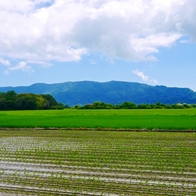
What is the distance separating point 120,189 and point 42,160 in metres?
3.87

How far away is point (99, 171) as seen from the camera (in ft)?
23.4

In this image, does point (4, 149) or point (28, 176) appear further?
point (4, 149)

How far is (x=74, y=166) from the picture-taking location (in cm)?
775

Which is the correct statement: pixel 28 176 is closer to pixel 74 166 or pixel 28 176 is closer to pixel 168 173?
pixel 74 166

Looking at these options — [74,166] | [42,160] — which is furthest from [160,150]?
[42,160]

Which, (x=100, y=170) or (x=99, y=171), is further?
(x=100, y=170)

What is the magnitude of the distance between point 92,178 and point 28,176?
5.82ft


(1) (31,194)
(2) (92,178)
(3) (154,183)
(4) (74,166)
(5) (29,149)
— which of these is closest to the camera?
(1) (31,194)

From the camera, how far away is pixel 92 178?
6480 mm

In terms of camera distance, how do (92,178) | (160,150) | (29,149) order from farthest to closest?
(29,149) → (160,150) → (92,178)

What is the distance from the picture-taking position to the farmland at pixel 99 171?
5.74 meters

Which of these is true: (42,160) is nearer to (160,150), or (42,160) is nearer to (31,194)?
(31,194)

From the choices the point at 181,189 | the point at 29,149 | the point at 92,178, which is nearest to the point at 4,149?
the point at 29,149

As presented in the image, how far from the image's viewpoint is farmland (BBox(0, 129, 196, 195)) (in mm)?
5738
